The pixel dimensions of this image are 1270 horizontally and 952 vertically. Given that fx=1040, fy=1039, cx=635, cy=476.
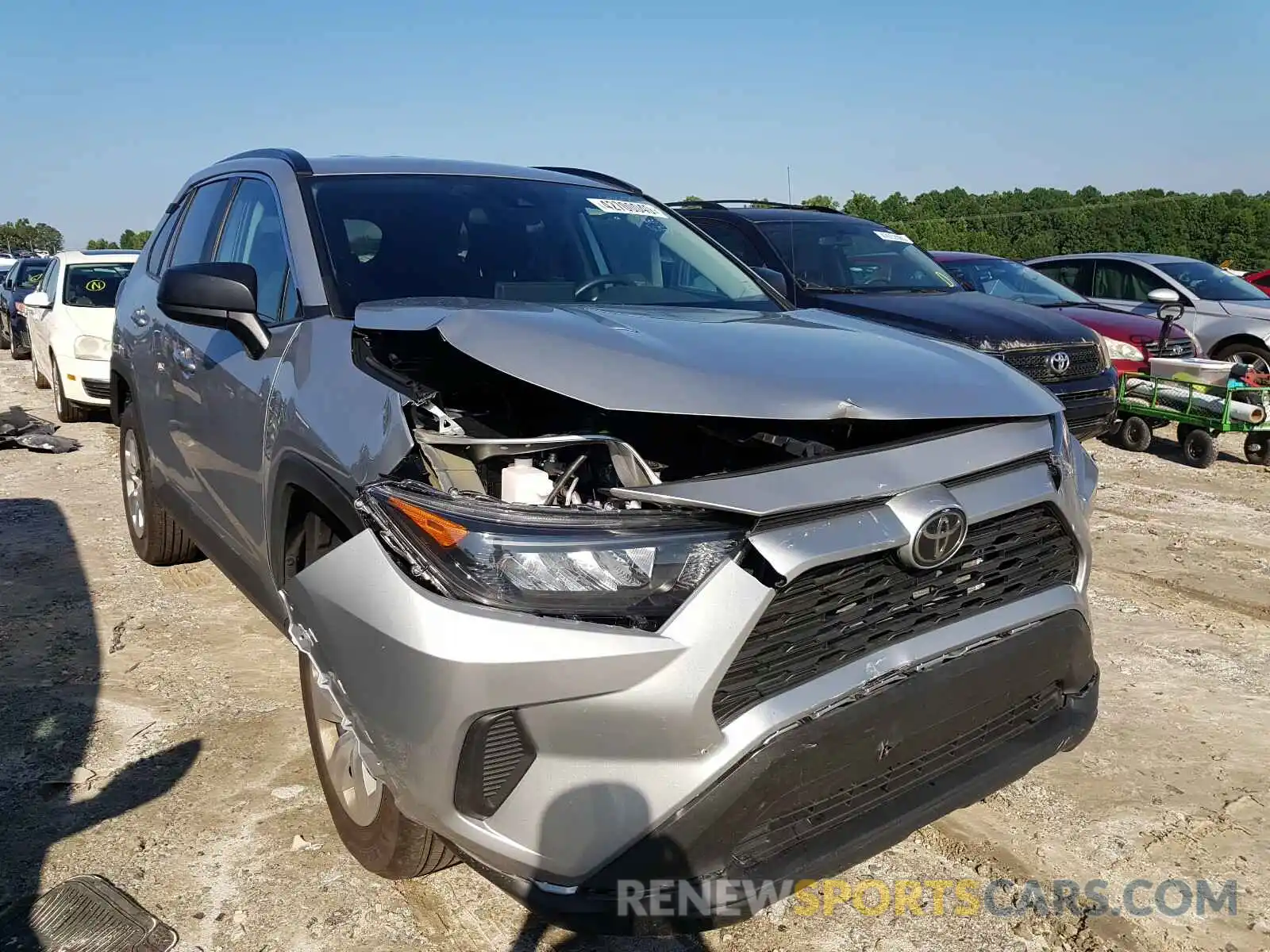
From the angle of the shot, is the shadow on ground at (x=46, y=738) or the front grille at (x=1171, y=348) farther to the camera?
the front grille at (x=1171, y=348)

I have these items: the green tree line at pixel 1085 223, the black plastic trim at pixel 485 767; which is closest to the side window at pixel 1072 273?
the black plastic trim at pixel 485 767

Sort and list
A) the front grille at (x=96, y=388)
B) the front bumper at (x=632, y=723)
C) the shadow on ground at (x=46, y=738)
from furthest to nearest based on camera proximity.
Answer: the front grille at (x=96, y=388) < the shadow on ground at (x=46, y=738) < the front bumper at (x=632, y=723)

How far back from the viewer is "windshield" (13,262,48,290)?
16828 mm

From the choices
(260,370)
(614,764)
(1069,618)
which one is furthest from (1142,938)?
(260,370)

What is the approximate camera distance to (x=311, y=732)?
2.84 metres

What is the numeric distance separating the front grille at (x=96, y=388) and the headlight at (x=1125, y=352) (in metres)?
8.56

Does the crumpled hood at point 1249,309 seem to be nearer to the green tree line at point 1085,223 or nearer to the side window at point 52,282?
the side window at point 52,282

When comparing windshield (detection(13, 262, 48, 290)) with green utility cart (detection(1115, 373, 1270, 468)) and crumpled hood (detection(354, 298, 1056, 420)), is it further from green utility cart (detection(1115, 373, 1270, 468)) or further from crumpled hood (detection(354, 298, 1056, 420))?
crumpled hood (detection(354, 298, 1056, 420))

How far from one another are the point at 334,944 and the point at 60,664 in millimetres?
2195

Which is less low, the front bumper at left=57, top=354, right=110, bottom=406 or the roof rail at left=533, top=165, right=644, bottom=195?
the roof rail at left=533, top=165, right=644, bottom=195

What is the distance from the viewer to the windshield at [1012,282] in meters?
9.64

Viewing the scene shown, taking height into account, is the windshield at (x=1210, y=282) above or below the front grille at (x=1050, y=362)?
above

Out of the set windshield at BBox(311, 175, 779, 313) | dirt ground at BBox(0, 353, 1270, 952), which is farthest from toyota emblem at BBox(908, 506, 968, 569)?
windshield at BBox(311, 175, 779, 313)

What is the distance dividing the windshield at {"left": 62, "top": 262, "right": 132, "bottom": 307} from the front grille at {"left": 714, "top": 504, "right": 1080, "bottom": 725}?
30.4 ft
